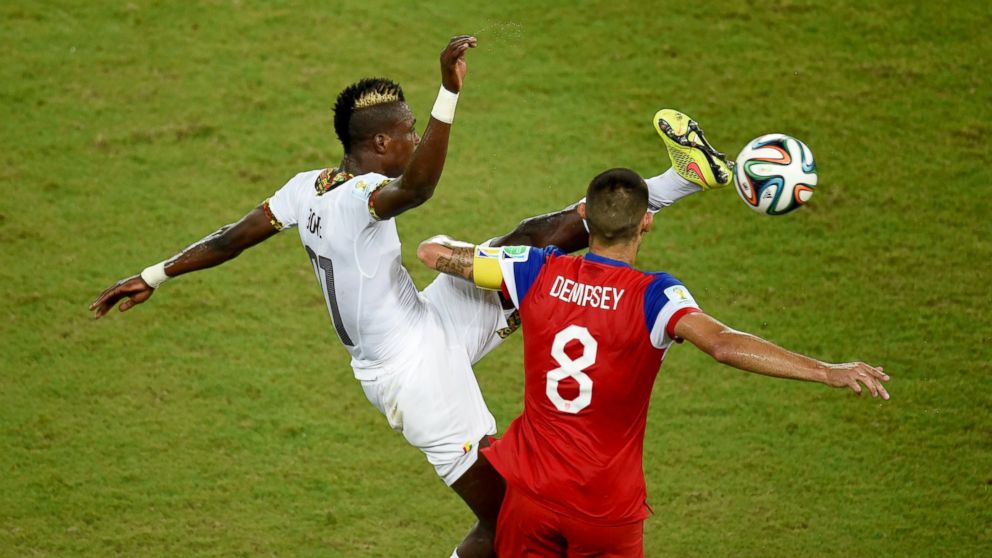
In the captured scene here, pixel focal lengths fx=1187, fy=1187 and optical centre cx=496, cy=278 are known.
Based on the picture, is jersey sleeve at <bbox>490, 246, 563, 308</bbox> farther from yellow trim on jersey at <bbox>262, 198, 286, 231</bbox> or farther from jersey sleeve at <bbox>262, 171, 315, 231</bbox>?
yellow trim on jersey at <bbox>262, 198, 286, 231</bbox>

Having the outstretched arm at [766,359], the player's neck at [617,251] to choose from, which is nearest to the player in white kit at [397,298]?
the player's neck at [617,251]

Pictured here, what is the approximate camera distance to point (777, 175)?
228 inches

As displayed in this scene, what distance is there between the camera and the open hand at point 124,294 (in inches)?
242

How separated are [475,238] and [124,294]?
337 cm

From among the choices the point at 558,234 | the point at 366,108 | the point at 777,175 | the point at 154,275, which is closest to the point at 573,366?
the point at 558,234

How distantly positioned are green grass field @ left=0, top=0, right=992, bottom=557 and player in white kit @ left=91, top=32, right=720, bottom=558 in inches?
51.9

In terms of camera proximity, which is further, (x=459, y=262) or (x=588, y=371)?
(x=459, y=262)

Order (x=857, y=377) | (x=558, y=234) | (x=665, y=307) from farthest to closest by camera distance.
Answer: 1. (x=558, y=234)
2. (x=665, y=307)
3. (x=857, y=377)

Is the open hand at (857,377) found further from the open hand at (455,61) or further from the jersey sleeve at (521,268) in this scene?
the open hand at (455,61)

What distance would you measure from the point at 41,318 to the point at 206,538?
262 centimetres

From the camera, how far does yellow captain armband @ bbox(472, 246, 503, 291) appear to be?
5.10m

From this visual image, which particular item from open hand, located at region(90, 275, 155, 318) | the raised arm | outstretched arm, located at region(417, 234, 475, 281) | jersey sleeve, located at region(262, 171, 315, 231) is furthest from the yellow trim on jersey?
the raised arm

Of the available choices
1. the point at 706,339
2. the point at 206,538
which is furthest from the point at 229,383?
the point at 706,339

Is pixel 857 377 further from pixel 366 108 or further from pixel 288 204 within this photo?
pixel 288 204
